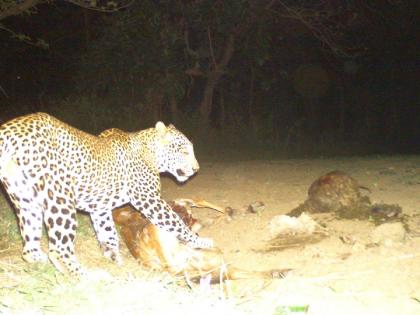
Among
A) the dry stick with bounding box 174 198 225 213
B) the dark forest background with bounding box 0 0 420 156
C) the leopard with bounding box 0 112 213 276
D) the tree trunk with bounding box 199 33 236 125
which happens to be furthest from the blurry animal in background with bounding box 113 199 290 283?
the tree trunk with bounding box 199 33 236 125

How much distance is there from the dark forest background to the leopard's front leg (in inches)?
289

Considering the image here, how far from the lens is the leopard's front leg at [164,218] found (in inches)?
251

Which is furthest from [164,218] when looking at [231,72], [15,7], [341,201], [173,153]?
[231,72]

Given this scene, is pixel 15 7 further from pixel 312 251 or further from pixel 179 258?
pixel 312 251

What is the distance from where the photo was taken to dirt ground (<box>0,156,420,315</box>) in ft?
15.0

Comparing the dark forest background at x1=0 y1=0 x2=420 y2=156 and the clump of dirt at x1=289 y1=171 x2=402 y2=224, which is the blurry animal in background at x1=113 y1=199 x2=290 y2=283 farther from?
the dark forest background at x1=0 y1=0 x2=420 y2=156

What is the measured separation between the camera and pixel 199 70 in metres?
19.1

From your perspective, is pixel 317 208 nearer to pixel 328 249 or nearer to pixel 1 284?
pixel 328 249

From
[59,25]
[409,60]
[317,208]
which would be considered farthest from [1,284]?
[409,60]

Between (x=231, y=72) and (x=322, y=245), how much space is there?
1627 centimetres

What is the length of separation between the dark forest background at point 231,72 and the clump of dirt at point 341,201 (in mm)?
8005

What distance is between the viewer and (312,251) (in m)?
6.13

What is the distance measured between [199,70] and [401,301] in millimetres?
15419

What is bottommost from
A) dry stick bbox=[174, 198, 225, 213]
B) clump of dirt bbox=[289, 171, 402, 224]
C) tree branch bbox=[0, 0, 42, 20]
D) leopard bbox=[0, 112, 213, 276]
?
dry stick bbox=[174, 198, 225, 213]
